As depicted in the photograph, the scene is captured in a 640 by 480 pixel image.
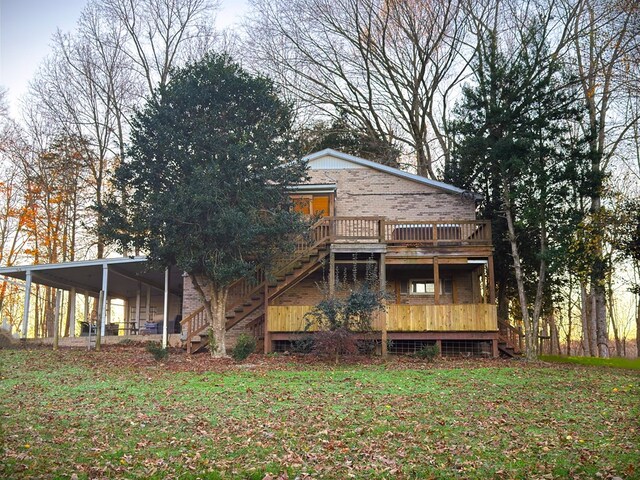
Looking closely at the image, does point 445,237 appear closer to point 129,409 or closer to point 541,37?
point 541,37

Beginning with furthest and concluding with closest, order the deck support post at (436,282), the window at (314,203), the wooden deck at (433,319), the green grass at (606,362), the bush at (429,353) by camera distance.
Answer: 1. the window at (314,203)
2. the deck support post at (436,282)
3. the wooden deck at (433,319)
4. the green grass at (606,362)
5. the bush at (429,353)

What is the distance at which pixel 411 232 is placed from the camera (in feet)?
77.4

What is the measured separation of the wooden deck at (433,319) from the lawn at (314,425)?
545 centimetres

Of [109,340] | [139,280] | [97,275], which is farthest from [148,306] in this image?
[109,340]

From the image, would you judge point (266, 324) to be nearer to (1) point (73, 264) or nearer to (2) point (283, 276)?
(2) point (283, 276)

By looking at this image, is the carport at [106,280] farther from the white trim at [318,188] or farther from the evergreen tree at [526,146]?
the evergreen tree at [526,146]

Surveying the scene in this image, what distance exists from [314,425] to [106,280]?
17.8 m

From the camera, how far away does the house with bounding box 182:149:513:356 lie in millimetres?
22406

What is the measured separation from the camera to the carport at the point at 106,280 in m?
25.8

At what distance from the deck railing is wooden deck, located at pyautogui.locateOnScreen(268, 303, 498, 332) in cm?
237

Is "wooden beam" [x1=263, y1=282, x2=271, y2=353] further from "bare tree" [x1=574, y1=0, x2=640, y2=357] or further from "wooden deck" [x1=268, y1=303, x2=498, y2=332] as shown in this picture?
"bare tree" [x1=574, y1=0, x2=640, y2=357]

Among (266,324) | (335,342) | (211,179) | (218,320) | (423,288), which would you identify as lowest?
(335,342)

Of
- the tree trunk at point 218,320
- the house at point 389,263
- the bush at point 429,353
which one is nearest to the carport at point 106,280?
the tree trunk at point 218,320

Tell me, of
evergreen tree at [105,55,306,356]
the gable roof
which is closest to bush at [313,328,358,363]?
evergreen tree at [105,55,306,356]
